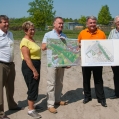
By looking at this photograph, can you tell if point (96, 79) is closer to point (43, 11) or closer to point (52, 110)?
point (52, 110)

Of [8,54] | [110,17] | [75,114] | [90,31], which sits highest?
[110,17]

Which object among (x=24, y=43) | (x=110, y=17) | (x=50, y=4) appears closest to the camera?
(x=24, y=43)

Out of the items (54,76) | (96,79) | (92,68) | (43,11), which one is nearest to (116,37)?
(92,68)

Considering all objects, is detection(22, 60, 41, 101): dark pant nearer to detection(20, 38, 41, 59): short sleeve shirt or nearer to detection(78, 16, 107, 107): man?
detection(20, 38, 41, 59): short sleeve shirt

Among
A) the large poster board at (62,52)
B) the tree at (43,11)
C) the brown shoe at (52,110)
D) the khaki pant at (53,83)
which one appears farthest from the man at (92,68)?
the tree at (43,11)

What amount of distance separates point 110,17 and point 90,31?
49332mm

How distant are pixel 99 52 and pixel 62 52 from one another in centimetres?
78

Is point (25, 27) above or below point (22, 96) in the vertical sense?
above

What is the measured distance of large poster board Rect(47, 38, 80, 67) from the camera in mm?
4488

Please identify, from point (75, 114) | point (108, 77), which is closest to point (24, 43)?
point (75, 114)

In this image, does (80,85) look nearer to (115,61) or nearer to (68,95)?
(68,95)

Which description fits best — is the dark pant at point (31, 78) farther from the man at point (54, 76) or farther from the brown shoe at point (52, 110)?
the brown shoe at point (52, 110)

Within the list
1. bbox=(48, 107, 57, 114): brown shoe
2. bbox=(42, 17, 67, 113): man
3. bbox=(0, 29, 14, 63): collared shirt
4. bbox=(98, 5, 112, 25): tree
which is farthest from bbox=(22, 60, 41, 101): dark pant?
bbox=(98, 5, 112, 25): tree

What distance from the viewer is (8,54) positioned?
4184mm
